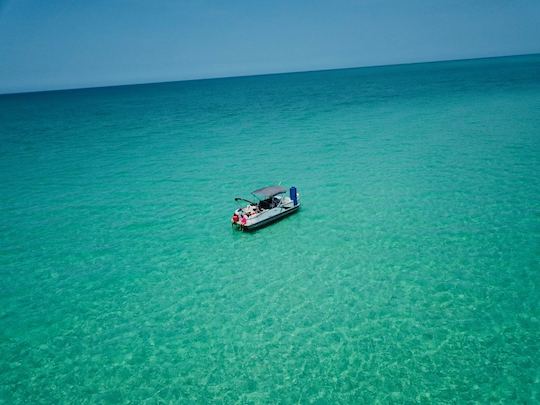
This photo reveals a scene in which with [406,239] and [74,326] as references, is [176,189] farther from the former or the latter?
[406,239]

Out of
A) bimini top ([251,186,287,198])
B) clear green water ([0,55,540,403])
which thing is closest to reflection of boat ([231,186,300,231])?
bimini top ([251,186,287,198])

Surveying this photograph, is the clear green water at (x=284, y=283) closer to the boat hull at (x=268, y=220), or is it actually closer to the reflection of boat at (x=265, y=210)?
the boat hull at (x=268, y=220)

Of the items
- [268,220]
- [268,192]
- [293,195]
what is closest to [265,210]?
[268,220]

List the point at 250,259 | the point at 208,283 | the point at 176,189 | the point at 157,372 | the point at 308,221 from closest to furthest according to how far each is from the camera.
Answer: the point at 157,372 → the point at 208,283 → the point at 250,259 → the point at 308,221 → the point at 176,189

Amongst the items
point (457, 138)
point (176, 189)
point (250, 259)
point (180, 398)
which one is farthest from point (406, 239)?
point (457, 138)

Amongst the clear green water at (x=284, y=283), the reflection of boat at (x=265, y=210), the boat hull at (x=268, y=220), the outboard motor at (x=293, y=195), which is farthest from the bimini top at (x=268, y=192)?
the clear green water at (x=284, y=283)

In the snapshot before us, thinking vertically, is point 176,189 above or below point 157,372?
above

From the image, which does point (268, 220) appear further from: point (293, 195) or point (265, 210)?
point (293, 195)

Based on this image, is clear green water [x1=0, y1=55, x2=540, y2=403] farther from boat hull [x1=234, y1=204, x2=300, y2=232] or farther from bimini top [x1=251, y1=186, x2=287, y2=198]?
bimini top [x1=251, y1=186, x2=287, y2=198]
